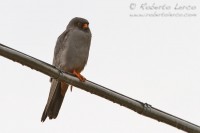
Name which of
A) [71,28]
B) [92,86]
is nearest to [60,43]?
[71,28]

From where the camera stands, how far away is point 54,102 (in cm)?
533

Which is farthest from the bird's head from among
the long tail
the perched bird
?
the long tail

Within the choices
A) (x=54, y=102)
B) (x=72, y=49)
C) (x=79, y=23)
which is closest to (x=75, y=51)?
(x=72, y=49)

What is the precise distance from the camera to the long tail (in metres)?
4.98

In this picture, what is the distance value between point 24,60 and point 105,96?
1.97 ft

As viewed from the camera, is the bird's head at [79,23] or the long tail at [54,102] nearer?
the long tail at [54,102]

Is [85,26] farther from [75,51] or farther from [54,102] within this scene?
[54,102]

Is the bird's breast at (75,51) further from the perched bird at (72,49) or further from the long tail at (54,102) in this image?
the long tail at (54,102)

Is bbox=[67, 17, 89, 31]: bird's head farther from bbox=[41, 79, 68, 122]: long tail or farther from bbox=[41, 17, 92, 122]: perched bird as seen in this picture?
bbox=[41, 79, 68, 122]: long tail

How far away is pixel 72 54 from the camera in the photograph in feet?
20.1

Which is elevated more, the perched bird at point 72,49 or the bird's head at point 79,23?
the bird's head at point 79,23

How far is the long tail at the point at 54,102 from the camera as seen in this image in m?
4.98

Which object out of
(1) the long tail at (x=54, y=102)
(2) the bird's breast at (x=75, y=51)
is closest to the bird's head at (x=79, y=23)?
(2) the bird's breast at (x=75, y=51)

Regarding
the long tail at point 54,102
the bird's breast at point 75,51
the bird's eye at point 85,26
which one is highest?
the bird's eye at point 85,26
